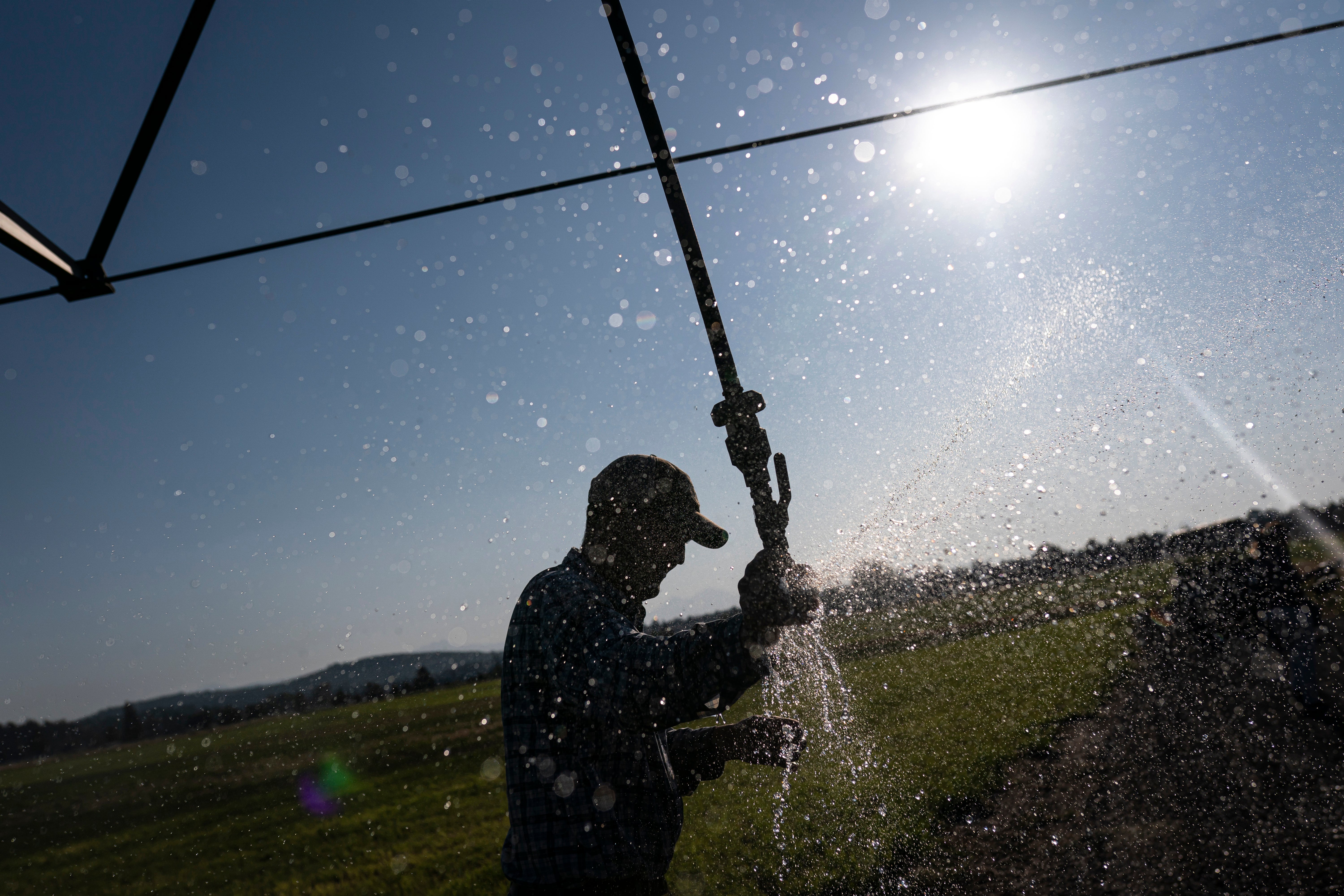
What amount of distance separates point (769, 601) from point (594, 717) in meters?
0.69

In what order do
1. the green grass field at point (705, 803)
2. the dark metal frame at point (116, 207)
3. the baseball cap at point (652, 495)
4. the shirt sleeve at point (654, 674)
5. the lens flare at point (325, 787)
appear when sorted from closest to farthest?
the shirt sleeve at point (654, 674)
the baseball cap at point (652, 495)
the dark metal frame at point (116, 207)
the green grass field at point (705, 803)
the lens flare at point (325, 787)

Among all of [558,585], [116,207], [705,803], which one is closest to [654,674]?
[558,585]

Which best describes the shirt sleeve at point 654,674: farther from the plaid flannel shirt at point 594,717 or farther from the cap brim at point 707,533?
the cap brim at point 707,533

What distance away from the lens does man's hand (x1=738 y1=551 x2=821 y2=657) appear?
72.4 inches

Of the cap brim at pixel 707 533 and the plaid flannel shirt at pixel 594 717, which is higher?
the cap brim at pixel 707 533

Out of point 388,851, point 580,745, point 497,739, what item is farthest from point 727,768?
point 497,739

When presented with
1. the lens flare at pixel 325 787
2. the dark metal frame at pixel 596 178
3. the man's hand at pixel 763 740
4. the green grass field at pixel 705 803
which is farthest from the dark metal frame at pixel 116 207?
the lens flare at pixel 325 787

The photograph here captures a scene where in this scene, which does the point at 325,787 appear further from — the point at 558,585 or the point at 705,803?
the point at 558,585

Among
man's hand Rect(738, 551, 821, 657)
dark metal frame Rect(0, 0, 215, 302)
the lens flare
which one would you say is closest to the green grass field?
the lens flare

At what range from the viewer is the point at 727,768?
12.8 m

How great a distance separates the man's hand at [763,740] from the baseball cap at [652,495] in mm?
1279

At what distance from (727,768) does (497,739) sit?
79.6 feet

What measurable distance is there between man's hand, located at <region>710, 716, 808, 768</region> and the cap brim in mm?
1194

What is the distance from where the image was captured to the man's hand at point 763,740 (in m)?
3.33
